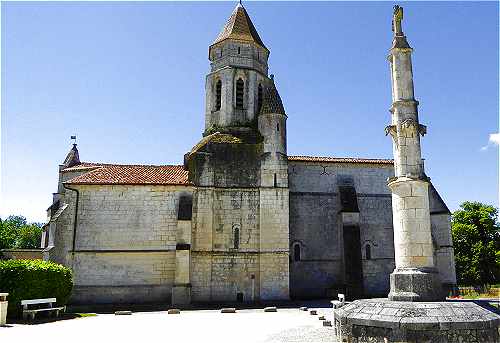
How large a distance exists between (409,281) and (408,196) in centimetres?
228

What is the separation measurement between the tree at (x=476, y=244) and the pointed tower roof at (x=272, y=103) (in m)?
26.0

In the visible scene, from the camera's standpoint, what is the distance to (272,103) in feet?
86.9

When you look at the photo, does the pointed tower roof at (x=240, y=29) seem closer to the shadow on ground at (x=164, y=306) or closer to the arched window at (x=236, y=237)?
the arched window at (x=236, y=237)

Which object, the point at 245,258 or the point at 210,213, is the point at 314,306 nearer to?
the point at 245,258

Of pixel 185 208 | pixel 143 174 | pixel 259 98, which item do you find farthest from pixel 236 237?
pixel 259 98

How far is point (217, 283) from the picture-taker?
2352 cm

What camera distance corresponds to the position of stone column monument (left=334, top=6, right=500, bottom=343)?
29.4ft

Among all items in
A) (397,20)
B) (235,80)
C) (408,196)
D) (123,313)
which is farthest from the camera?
(235,80)

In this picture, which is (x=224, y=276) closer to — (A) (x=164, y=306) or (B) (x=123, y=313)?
(A) (x=164, y=306)

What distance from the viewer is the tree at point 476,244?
38750 mm

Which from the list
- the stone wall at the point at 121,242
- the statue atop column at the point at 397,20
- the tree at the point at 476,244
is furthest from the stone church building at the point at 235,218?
the tree at the point at 476,244

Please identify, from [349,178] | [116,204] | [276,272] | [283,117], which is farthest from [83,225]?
[349,178]

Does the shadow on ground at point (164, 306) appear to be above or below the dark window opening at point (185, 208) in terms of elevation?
below

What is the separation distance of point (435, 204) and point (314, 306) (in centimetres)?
1197
